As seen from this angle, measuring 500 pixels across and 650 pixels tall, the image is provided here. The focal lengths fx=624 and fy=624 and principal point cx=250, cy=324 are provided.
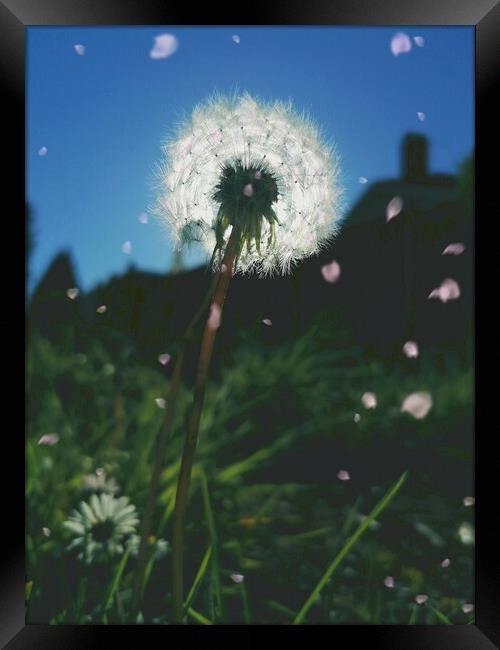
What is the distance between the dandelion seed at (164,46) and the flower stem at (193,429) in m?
0.48

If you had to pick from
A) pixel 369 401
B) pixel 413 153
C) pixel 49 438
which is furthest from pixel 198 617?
pixel 413 153

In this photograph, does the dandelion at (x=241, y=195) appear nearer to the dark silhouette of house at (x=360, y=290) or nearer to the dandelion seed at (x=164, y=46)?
the dark silhouette of house at (x=360, y=290)

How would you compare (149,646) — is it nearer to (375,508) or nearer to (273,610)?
(273,610)

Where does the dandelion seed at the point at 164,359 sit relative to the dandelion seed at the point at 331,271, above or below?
below

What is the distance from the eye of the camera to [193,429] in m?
1.56

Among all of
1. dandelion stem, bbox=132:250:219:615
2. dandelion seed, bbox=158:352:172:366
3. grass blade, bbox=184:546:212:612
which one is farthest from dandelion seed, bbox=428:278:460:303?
grass blade, bbox=184:546:212:612

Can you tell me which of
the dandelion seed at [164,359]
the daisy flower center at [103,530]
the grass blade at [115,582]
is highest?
the dandelion seed at [164,359]

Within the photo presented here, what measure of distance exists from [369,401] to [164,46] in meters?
1.03

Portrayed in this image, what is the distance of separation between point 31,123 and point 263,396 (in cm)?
91

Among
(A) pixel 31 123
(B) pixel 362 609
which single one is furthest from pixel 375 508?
(A) pixel 31 123

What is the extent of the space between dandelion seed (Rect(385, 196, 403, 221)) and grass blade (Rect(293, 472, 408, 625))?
0.66m

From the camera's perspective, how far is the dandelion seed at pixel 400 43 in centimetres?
156

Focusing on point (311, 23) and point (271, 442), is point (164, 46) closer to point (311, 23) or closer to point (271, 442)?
point (311, 23)

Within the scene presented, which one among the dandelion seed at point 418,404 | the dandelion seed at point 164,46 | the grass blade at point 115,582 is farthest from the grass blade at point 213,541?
the dandelion seed at point 164,46
